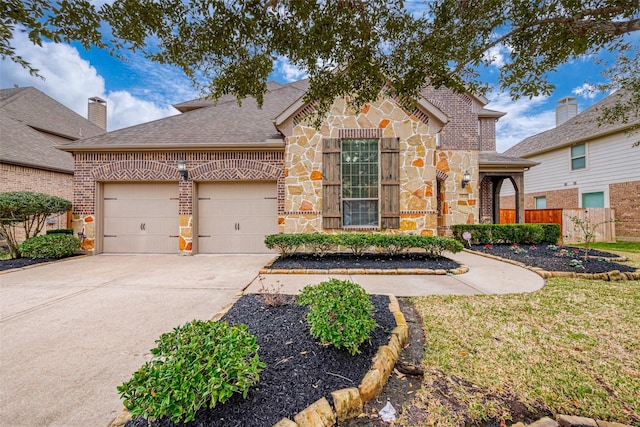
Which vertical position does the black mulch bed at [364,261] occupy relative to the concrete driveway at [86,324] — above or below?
above

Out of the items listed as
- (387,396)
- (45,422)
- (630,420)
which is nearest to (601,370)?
(630,420)

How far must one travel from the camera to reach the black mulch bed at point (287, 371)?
5.29ft


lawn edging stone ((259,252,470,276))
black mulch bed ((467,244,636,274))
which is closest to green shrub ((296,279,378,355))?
lawn edging stone ((259,252,470,276))

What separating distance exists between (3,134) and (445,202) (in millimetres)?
17791

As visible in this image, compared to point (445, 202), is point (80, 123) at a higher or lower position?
higher

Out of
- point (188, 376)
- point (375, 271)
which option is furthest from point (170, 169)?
point (188, 376)

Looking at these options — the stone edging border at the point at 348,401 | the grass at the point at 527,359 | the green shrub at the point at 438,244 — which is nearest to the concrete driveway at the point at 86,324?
the stone edging border at the point at 348,401

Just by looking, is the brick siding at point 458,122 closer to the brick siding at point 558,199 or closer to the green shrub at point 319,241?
the green shrub at point 319,241

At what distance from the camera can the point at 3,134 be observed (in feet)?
36.7

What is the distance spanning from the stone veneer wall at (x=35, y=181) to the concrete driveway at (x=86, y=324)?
21.5 feet

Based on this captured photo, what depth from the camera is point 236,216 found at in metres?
8.07

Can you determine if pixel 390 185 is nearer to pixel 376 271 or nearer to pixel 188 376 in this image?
pixel 376 271

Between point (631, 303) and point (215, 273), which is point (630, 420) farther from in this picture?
point (215, 273)

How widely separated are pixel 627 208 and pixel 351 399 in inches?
611
